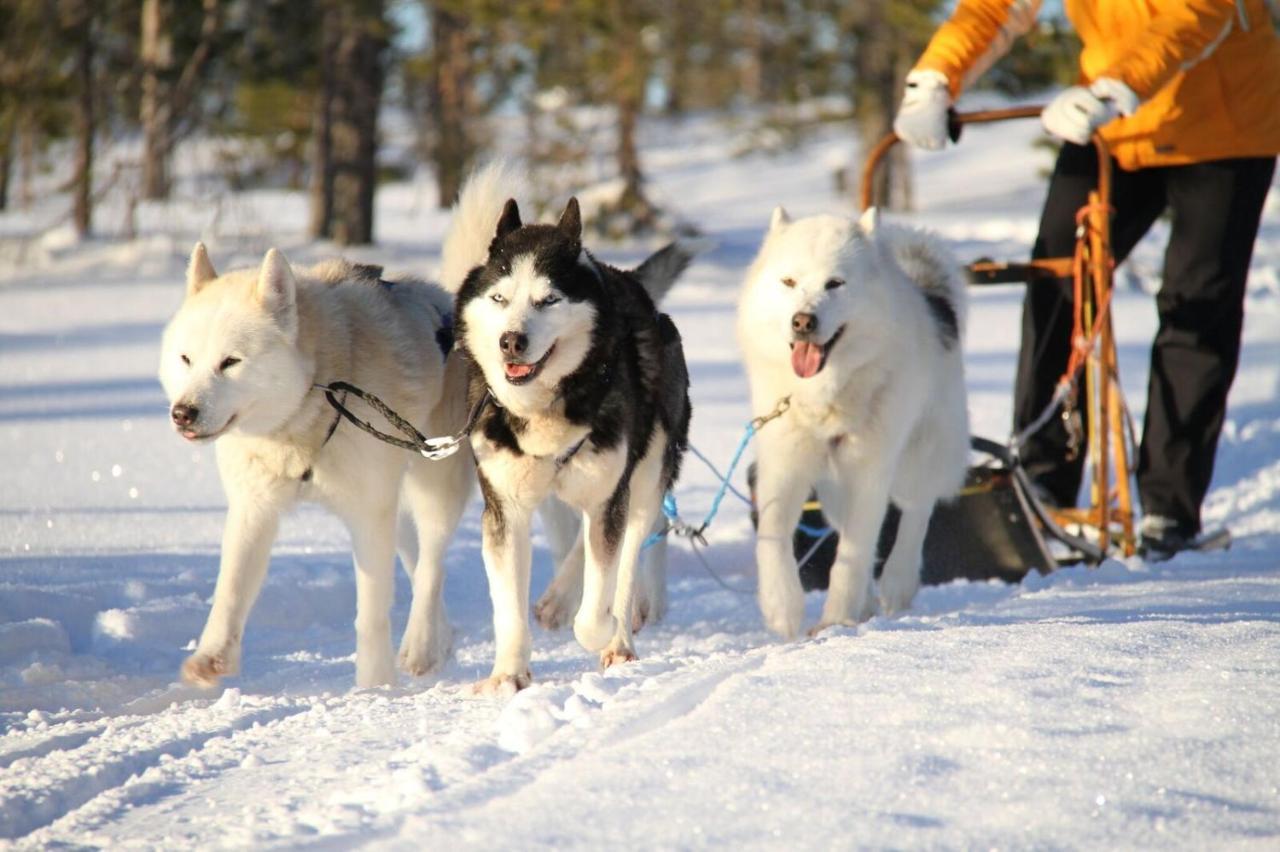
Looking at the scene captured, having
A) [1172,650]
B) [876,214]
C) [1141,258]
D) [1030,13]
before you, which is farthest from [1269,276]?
[1172,650]

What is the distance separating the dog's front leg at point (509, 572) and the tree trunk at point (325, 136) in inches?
446

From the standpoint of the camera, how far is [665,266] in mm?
3920

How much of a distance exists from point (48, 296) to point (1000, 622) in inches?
407

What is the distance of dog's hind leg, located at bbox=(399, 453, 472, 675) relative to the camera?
11.0 ft

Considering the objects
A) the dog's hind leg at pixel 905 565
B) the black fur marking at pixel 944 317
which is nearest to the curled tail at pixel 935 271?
the black fur marking at pixel 944 317

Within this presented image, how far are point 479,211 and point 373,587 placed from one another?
104cm

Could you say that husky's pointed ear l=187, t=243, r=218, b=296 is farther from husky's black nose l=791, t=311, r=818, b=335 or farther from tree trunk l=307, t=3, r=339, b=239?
tree trunk l=307, t=3, r=339, b=239

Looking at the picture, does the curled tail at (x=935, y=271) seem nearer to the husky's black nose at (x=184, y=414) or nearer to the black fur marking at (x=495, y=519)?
the black fur marking at (x=495, y=519)

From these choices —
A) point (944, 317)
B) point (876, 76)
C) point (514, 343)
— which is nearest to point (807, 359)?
point (944, 317)

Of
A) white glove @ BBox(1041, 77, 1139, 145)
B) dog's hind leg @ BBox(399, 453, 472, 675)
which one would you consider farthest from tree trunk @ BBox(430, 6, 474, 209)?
dog's hind leg @ BBox(399, 453, 472, 675)

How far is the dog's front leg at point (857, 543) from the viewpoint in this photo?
12.0 feet

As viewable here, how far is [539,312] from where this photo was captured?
2.88m

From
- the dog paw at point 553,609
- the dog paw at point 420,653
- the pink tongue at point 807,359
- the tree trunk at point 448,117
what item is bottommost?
the dog paw at point 420,653

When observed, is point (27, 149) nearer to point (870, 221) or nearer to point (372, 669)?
point (870, 221)
